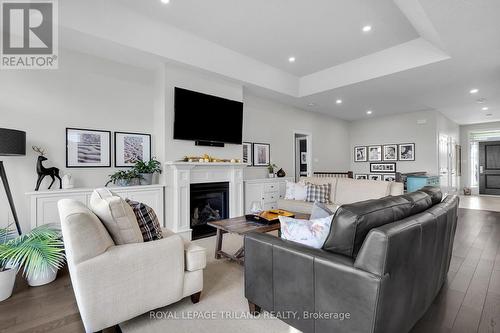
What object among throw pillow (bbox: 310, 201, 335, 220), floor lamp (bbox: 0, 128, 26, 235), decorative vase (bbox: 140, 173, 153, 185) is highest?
floor lamp (bbox: 0, 128, 26, 235)

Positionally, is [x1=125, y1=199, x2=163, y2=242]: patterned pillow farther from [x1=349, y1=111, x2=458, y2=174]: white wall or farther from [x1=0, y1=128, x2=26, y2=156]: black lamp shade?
[x1=349, y1=111, x2=458, y2=174]: white wall

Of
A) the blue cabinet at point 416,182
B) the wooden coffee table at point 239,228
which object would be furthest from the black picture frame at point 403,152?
the wooden coffee table at point 239,228

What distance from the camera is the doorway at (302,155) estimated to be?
7117mm

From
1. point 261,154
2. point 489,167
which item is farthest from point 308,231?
point 489,167

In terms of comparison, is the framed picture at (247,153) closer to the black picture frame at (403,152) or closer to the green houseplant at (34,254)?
the green houseplant at (34,254)

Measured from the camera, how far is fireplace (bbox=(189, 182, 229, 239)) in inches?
170

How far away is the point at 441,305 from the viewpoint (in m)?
2.07

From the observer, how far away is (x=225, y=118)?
15.3 feet

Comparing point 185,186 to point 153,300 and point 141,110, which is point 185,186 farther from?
point 153,300

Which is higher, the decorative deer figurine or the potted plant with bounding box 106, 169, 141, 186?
the decorative deer figurine

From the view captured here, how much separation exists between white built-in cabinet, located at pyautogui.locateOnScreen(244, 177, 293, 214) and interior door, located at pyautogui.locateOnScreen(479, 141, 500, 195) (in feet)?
28.6

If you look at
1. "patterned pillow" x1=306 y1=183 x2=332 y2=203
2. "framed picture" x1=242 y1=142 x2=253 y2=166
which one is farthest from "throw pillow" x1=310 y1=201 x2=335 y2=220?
"framed picture" x1=242 y1=142 x2=253 y2=166

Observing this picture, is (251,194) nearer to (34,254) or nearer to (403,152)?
(34,254)

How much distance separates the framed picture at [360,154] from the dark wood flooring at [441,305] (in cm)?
549
